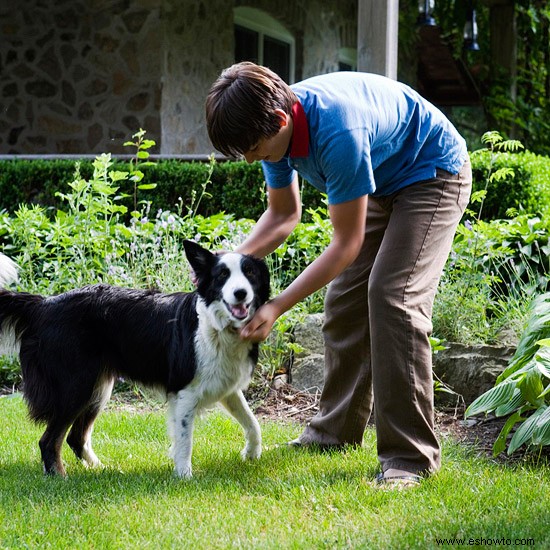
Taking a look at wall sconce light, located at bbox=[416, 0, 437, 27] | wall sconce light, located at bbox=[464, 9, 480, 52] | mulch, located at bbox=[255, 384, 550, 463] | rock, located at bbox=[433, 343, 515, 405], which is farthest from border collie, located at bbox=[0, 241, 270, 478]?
wall sconce light, located at bbox=[464, 9, 480, 52]

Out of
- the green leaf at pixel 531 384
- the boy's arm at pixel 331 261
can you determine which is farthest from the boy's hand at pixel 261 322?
the green leaf at pixel 531 384

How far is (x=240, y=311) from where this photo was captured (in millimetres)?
3891

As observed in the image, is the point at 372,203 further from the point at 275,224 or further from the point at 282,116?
the point at 282,116

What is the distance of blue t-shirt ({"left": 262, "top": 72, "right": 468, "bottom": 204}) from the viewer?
3350mm

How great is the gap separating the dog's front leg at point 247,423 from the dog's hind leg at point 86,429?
24.3 inches

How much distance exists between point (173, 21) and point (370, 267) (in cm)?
792

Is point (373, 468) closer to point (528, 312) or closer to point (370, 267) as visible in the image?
point (370, 267)

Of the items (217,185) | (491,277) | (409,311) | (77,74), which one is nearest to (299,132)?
(409,311)

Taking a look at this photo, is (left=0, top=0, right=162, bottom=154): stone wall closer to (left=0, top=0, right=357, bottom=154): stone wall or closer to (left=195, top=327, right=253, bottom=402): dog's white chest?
(left=0, top=0, right=357, bottom=154): stone wall

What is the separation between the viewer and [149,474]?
4.09 m

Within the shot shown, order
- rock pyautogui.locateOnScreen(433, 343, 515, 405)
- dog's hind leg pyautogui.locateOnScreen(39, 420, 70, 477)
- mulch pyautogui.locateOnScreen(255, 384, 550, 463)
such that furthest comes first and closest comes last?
rock pyautogui.locateOnScreen(433, 343, 515, 405), mulch pyautogui.locateOnScreen(255, 384, 550, 463), dog's hind leg pyautogui.locateOnScreen(39, 420, 70, 477)

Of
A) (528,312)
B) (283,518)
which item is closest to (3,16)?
(528,312)

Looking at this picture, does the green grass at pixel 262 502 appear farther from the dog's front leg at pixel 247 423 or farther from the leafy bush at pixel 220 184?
the leafy bush at pixel 220 184

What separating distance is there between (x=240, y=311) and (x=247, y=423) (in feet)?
2.41
